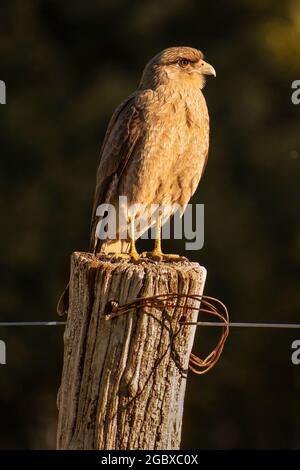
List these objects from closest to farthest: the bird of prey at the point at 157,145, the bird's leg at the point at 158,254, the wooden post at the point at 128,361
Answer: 1. the wooden post at the point at 128,361
2. the bird's leg at the point at 158,254
3. the bird of prey at the point at 157,145

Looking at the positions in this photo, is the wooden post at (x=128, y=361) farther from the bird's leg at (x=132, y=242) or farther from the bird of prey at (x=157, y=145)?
the bird of prey at (x=157, y=145)

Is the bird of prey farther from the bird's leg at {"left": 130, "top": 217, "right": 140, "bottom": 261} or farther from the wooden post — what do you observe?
the wooden post

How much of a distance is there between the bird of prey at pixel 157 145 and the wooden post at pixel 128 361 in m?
1.66

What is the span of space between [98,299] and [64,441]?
0.47 meters

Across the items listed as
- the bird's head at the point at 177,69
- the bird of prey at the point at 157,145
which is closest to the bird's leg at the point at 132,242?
the bird of prey at the point at 157,145

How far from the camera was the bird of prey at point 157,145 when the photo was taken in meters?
5.37

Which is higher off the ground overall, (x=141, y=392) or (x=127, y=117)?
(x=127, y=117)

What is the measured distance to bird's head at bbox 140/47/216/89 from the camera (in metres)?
5.52

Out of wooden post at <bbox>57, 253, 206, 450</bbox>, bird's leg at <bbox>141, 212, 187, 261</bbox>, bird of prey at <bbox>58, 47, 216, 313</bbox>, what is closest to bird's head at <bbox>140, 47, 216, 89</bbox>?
bird of prey at <bbox>58, 47, 216, 313</bbox>

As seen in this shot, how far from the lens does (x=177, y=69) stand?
220 inches

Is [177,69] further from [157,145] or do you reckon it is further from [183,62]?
[157,145]

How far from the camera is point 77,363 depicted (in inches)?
139
